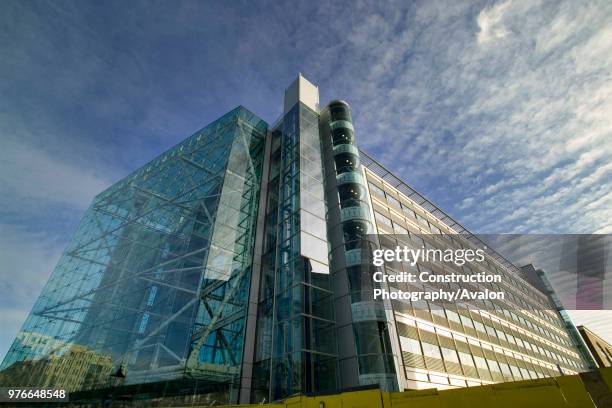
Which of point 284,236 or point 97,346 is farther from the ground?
point 284,236

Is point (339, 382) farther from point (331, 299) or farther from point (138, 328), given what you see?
point (138, 328)

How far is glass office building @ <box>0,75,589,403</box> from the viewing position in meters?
17.0

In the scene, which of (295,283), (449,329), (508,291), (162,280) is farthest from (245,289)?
(508,291)

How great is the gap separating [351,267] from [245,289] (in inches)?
300

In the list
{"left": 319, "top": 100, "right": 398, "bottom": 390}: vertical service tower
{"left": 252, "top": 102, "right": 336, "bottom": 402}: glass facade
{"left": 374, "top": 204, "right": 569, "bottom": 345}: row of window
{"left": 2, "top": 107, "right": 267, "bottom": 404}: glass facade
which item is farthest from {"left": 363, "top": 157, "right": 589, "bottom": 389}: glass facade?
{"left": 2, "top": 107, "right": 267, "bottom": 404}: glass facade

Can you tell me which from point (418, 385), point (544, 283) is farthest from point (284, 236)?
point (544, 283)

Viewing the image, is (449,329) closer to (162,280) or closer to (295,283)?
(295,283)

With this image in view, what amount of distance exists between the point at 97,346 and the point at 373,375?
18.7 m

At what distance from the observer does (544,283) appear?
94.1 m

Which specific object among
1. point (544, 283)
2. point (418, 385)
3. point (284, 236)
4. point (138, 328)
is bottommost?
point (418, 385)

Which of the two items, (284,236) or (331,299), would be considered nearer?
(331,299)

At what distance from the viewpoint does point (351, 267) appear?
20.7m

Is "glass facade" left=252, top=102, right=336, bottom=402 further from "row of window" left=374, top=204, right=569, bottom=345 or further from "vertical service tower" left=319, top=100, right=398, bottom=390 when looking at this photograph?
"row of window" left=374, top=204, right=569, bottom=345

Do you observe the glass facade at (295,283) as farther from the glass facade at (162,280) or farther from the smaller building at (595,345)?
the smaller building at (595,345)
